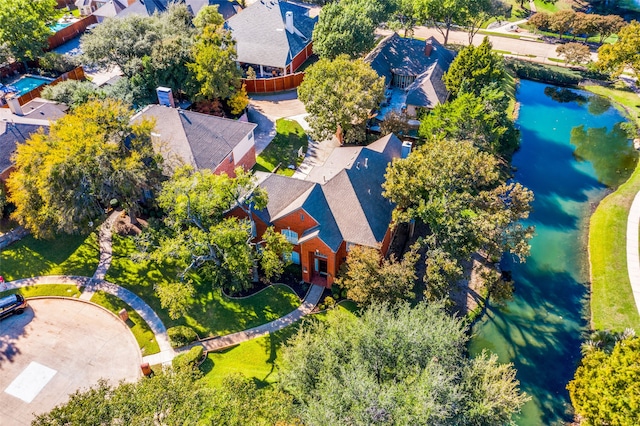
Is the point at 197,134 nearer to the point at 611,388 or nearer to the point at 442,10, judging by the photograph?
the point at 611,388

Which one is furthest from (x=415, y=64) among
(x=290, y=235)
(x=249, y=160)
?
(x=290, y=235)

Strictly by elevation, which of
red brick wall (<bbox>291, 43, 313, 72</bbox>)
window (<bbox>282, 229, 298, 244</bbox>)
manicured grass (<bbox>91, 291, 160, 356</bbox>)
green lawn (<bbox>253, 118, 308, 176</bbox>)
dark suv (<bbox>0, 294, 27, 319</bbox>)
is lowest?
manicured grass (<bbox>91, 291, 160, 356</bbox>)

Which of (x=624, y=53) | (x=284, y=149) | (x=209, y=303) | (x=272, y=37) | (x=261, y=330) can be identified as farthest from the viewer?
(x=272, y=37)

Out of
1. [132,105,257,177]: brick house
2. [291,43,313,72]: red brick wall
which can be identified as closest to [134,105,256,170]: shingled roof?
[132,105,257,177]: brick house

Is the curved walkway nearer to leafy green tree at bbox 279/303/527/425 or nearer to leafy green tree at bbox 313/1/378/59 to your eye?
leafy green tree at bbox 279/303/527/425

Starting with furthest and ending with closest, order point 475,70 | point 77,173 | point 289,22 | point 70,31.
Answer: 1. point 70,31
2. point 289,22
3. point 475,70
4. point 77,173

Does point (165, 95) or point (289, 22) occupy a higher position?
point (289, 22)
